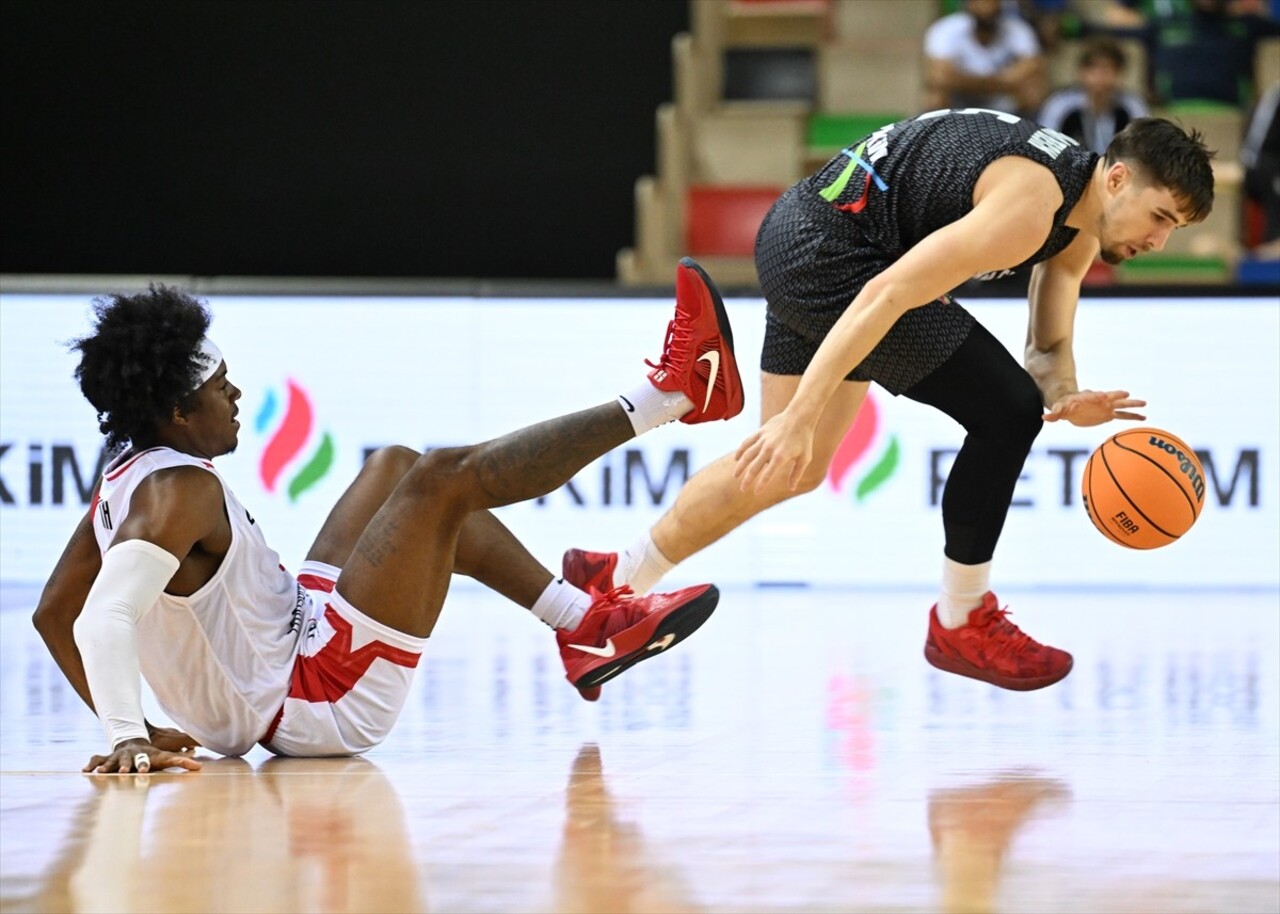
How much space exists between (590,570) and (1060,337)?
1169 mm

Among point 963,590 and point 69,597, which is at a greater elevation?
point 69,597

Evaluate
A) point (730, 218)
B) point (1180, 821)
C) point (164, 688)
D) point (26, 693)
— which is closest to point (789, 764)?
point (1180, 821)

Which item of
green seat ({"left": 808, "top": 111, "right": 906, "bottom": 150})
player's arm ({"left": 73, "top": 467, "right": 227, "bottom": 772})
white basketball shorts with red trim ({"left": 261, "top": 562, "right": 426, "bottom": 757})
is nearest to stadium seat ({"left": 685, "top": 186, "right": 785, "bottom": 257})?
green seat ({"left": 808, "top": 111, "right": 906, "bottom": 150})

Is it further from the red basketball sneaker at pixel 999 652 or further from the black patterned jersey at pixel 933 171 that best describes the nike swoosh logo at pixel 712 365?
the red basketball sneaker at pixel 999 652

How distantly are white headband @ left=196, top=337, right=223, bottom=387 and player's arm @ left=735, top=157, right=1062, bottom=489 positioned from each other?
0.96m

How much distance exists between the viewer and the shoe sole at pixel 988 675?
13.1 feet

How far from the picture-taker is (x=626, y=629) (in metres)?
3.65

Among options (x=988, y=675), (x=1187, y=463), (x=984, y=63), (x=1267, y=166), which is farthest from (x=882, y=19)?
(x=988, y=675)

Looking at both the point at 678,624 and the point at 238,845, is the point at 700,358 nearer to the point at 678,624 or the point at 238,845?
the point at 678,624

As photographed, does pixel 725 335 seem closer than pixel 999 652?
Yes

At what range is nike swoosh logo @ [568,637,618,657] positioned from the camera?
3.68 metres

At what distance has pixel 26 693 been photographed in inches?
177

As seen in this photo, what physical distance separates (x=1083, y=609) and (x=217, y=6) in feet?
19.3

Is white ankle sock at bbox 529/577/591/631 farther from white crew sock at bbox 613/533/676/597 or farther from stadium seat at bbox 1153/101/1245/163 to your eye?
stadium seat at bbox 1153/101/1245/163
